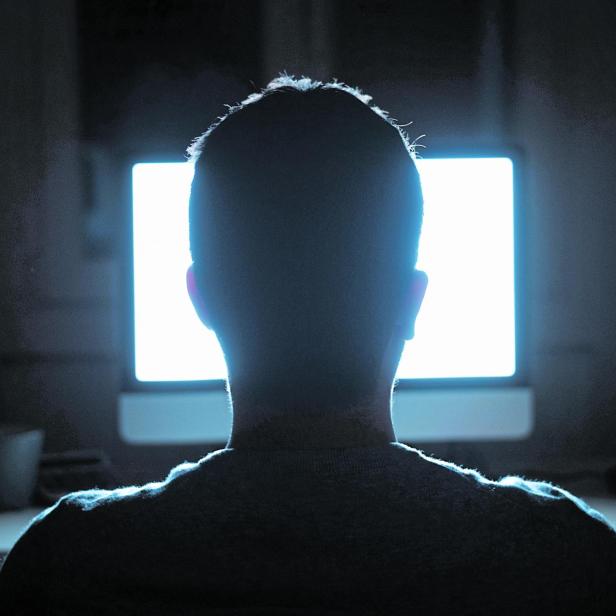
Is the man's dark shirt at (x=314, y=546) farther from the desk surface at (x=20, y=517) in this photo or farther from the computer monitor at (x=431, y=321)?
the computer monitor at (x=431, y=321)

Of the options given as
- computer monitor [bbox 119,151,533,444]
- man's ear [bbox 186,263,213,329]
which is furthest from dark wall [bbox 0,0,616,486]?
man's ear [bbox 186,263,213,329]

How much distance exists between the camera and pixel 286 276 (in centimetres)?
65

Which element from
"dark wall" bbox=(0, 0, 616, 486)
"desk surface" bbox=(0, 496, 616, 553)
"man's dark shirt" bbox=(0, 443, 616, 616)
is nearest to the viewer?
"man's dark shirt" bbox=(0, 443, 616, 616)

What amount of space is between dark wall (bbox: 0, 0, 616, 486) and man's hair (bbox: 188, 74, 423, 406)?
1105 millimetres

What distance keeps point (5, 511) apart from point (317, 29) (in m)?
1.16

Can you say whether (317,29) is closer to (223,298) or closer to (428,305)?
(428,305)

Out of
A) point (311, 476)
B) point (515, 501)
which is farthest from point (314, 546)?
point (515, 501)

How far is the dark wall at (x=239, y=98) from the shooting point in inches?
68.0

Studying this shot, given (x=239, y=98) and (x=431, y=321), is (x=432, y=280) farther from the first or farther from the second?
(x=239, y=98)

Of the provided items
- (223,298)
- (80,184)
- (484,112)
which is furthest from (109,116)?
(223,298)

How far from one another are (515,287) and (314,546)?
0.90 meters

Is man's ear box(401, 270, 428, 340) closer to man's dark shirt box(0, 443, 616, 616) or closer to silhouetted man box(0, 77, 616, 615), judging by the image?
silhouetted man box(0, 77, 616, 615)

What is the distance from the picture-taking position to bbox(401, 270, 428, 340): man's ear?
69 centimetres

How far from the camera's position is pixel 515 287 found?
138 cm
